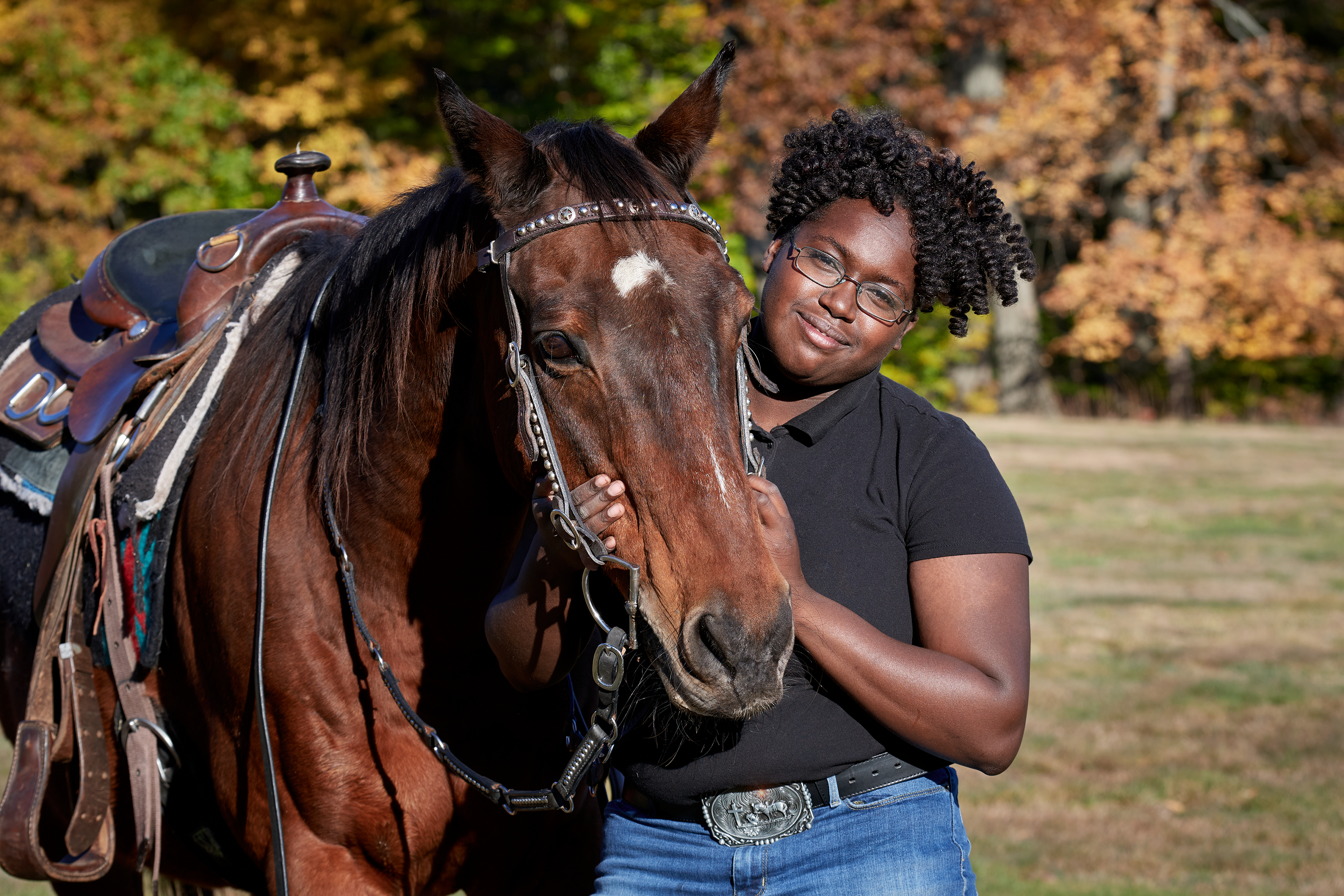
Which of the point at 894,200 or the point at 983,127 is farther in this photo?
the point at 983,127

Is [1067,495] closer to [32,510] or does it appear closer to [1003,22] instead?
[1003,22]

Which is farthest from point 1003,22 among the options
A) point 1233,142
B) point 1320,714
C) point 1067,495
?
point 1320,714

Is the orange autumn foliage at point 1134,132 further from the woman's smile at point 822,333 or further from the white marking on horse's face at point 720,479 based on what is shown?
the white marking on horse's face at point 720,479

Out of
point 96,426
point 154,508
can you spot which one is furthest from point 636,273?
point 96,426

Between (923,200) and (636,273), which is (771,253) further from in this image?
(636,273)

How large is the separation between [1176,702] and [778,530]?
18.7 feet

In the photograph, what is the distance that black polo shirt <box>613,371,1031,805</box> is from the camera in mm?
1971

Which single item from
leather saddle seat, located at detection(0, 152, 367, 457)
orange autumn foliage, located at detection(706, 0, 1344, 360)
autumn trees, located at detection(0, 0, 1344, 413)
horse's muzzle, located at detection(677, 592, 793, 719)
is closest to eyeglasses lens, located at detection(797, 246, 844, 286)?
horse's muzzle, located at detection(677, 592, 793, 719)

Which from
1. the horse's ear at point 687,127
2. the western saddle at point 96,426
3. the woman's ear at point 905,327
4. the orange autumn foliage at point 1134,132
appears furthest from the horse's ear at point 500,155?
the orange autumn foliage at point 1134,132

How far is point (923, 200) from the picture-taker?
2.18m

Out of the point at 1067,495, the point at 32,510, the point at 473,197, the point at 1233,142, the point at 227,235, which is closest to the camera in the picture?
the point at 473,197

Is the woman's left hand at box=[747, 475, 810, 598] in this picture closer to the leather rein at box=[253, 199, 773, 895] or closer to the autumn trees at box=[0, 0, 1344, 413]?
the leather rein at box=[253, 199, 773, 895]

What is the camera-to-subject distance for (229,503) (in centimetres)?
250

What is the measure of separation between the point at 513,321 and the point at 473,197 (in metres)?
0.35
